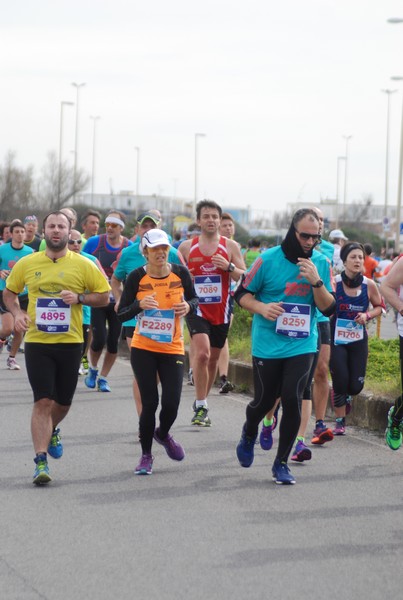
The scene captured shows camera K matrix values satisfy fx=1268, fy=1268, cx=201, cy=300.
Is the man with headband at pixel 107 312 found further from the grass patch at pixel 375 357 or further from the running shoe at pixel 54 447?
the running shoe at pixel 54 447

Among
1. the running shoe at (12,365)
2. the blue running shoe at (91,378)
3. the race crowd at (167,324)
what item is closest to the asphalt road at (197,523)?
the race crowd at (167,324)

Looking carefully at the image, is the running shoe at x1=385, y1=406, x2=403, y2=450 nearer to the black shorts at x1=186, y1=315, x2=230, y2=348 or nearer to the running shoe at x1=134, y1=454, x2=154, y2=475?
the running shoe at x1=134, y1=454, x2=154, y2=475

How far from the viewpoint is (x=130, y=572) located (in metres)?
6.07

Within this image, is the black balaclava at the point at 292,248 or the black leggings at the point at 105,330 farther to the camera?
the black leggings at the point at 105,330

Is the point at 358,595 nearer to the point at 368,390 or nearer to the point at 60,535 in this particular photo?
the point at 60,535

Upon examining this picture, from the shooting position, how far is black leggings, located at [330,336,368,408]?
10.8 m

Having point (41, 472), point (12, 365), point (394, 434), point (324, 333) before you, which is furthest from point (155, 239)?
point (12, 365)

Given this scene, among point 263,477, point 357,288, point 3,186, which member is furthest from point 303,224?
point 3,186

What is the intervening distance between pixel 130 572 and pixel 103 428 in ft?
16.8

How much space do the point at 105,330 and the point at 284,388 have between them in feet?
18.3

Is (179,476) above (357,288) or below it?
below

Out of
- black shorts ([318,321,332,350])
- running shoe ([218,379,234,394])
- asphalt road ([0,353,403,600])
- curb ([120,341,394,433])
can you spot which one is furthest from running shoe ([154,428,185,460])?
running shoe ([218,379,234,394])

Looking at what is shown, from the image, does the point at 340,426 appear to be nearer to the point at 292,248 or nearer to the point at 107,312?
the point at 292,248

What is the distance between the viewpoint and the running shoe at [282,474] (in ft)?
28.1
